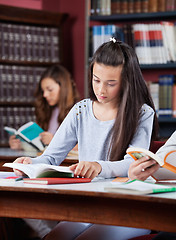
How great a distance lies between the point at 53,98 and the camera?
11.1ft

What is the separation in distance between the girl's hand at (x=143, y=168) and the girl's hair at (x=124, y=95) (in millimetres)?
339

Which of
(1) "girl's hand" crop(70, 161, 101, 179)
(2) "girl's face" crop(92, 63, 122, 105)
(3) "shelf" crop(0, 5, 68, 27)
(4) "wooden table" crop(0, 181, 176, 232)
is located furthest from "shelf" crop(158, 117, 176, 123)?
(4) "wooden table" crop(0, 181, 176, 232)

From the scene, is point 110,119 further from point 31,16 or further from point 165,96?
point 31,16

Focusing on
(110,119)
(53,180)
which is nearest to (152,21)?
(110,119)

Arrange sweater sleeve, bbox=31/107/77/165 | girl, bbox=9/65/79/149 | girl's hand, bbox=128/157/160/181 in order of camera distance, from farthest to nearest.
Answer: girl, bbox=9/65/79/149
sweater sleeve, bbox=31/107/77/165
girl's hand, bbox=128/157/160/181

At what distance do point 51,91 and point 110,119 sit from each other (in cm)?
157

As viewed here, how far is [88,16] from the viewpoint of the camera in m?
3.75

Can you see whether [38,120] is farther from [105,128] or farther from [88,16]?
[105,128]

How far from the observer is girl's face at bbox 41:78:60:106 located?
339 cm

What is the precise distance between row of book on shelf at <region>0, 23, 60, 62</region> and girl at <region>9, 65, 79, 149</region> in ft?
2.81

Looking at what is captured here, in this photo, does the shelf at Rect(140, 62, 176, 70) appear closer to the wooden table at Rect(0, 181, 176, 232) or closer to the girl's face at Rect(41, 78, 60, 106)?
the girl's face at Rect(41, 78, 60, 106)

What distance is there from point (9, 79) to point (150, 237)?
9.77ft

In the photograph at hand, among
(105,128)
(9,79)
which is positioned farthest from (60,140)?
(9,79)

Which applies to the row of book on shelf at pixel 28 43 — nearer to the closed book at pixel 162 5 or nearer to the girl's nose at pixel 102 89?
the closed book at pixel 162 5
